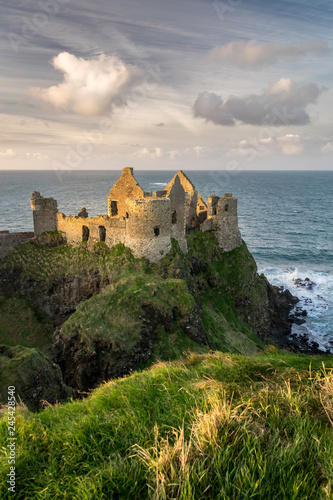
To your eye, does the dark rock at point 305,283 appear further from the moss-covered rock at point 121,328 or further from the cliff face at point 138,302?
the moss-covered rock at point 121,328

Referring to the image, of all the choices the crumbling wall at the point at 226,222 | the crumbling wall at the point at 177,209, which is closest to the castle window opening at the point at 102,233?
the crumbling wall at the point at 177,209

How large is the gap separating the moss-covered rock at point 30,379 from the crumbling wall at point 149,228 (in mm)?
16476

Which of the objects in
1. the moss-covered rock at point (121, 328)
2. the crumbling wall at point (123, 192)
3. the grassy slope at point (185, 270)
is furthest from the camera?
the crumbling wall at point (123, 192)

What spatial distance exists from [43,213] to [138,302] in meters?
20.1

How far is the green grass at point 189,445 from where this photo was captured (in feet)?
14.1

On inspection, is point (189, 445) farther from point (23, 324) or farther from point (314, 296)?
point (314, 296)

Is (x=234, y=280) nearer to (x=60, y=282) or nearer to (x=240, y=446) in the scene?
(x=60, y=282)

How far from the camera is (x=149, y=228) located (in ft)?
99.0

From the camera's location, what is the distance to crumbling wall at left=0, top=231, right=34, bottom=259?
119 feet

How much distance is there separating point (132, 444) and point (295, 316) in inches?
1971

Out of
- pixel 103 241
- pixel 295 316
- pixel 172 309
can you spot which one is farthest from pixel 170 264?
pixel 295 316

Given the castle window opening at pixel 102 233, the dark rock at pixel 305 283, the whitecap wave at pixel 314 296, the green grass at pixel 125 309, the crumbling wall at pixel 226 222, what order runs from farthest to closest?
the dark rock at pixel 305 283 < the whitecap wave at pixel 314 296 < the crumbling wall at pixel 226 222 < the castle window opening at pixel 102 233 < the green grass at pixel 125 309

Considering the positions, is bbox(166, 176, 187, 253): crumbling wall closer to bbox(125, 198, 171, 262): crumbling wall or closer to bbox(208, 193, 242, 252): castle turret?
bbox(125, 198, 171, 262): crumbling wall

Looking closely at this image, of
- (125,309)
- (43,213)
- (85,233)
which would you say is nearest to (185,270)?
(125,309)
